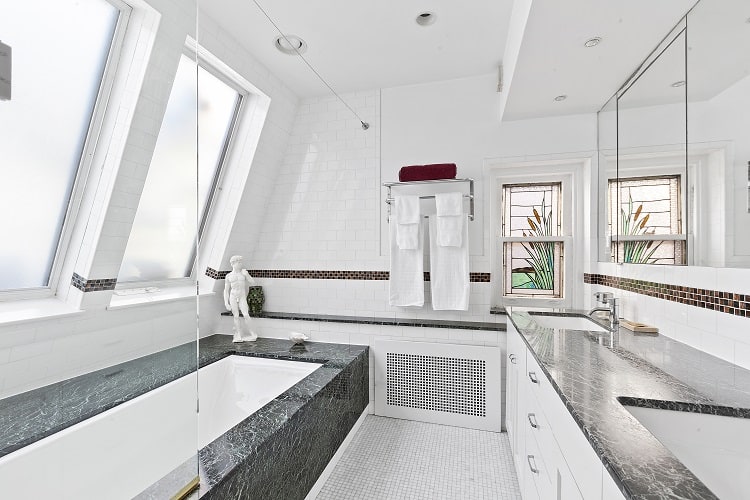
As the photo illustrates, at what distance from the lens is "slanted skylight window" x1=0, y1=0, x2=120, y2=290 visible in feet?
3.01

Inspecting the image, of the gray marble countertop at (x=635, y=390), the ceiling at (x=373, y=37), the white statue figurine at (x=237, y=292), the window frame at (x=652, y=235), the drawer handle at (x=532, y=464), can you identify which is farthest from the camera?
the white statue figurine at (x=237, y=292)

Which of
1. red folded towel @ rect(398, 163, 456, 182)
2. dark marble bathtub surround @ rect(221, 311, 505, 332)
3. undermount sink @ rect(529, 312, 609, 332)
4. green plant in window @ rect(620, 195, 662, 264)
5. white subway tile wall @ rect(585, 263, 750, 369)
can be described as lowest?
dark marble bathtub surround @ rect(221, 311, 505, 332)

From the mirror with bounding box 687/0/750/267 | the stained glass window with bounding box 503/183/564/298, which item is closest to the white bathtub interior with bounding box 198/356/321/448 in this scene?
the stained glass window with bounding box 503/183/564/298

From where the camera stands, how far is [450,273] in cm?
277

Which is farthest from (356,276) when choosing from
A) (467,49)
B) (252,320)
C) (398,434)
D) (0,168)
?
(0,168)

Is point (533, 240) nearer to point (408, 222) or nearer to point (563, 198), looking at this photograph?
point (563, 198)

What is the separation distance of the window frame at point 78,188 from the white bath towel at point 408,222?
1.96 m

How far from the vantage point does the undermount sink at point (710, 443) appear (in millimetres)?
834

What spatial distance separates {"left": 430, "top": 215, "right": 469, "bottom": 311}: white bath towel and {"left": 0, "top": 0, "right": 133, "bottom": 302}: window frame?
83.6 inches

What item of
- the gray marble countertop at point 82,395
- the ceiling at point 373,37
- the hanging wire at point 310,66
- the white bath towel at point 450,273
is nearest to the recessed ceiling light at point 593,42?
the ceiling at point 373,37

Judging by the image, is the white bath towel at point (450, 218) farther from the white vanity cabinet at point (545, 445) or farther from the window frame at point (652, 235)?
the window frame at point (652, 235)

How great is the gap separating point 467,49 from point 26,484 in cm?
306

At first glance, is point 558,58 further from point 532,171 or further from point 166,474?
point 166,474

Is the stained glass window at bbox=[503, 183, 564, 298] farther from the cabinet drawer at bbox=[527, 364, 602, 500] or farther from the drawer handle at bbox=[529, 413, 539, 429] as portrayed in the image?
the cabinet drawer at bbox=[527, 364, 602, 500]
